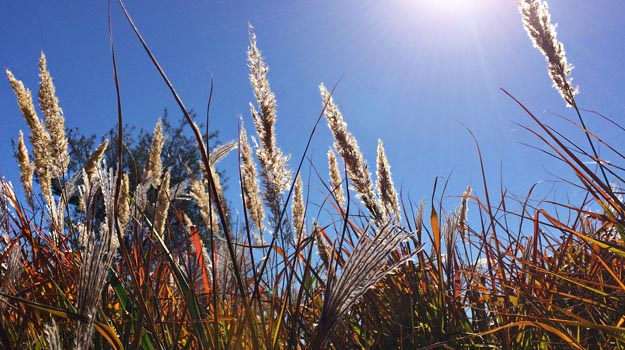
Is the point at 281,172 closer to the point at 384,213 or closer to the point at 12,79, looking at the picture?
the point at 384,213

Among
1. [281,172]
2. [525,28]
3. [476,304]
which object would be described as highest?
[525,28]

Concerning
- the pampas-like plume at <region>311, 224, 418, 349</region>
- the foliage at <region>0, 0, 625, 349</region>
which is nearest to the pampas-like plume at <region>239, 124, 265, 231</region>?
the foliage at <region>0, 0, 625, 349</region>

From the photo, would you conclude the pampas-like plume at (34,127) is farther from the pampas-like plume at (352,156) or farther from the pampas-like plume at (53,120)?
the pampas-like plume at (352,156)

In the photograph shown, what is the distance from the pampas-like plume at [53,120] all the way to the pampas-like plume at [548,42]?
246 centimetres

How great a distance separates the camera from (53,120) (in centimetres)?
282

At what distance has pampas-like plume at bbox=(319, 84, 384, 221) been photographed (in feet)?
7.58

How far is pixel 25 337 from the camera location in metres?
1.70

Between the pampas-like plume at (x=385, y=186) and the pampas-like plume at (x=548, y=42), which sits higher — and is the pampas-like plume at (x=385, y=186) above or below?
below

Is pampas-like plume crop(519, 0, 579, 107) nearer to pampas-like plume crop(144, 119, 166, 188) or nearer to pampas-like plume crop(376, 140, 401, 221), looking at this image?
pampas-like plume crop(376, 140, 401, 221)

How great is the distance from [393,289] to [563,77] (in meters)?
1.33

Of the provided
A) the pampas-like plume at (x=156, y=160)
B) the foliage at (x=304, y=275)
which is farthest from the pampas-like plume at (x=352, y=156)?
the pampas-like plume at (x=156, y=160)

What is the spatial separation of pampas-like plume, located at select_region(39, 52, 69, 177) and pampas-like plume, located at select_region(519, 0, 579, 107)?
2.46m

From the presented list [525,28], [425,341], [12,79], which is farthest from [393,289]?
[12,79]

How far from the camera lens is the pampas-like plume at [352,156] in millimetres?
2311
